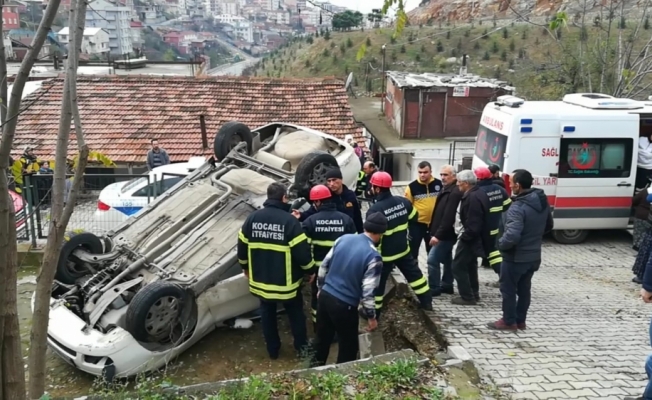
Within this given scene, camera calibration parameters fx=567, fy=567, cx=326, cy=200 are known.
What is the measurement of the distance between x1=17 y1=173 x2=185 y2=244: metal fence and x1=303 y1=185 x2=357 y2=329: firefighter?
178 inches

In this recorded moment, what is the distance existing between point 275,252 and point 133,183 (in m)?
5.39

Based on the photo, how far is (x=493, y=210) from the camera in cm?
614

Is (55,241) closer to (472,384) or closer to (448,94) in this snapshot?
(472,384)

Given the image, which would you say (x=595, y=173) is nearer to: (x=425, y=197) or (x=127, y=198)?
(x=425, y=197)

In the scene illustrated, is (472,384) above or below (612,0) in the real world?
below

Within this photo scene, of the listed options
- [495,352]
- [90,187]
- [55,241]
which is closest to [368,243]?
[495,352]

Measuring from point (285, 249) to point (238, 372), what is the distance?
134 cm

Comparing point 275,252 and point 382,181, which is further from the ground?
point 382,181

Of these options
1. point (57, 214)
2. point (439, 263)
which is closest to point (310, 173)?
point (439, 263)

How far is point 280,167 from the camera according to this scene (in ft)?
24.1

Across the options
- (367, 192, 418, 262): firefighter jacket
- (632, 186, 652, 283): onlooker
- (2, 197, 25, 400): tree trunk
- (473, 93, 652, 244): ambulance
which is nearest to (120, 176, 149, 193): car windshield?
(367, 192, 418, 262): firefighter jacket

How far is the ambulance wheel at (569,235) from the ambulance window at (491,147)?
1.61 m

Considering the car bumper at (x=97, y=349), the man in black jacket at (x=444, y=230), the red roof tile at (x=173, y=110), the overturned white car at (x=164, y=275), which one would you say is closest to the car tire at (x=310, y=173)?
the overturned white car at (x=164, y=275)

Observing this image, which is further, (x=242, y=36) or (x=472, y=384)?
(x=242, y=36)
